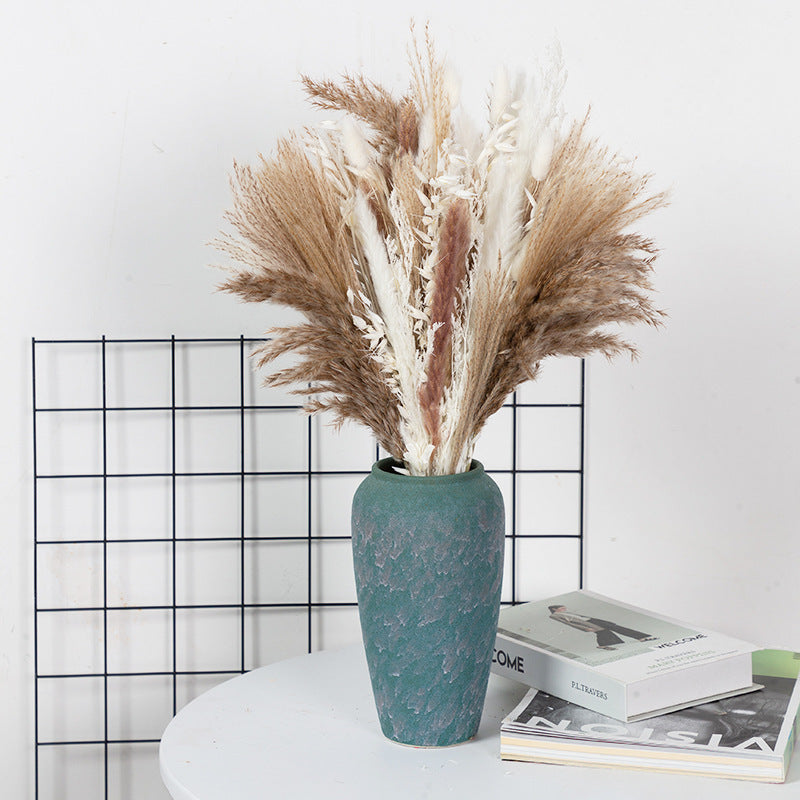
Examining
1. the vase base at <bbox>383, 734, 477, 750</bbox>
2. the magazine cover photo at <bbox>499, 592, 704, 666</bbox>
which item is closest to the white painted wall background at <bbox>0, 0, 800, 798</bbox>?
the magazine cover photo at <bbox>499, 592, 704, 666</bbox>

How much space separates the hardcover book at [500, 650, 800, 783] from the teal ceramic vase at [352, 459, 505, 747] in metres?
0.06

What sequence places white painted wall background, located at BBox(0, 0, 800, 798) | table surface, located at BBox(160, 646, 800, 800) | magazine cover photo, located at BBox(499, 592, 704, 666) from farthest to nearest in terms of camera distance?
white painted wall background, located at BBox(0, 0, 800, 798), magazine cover photo, located at BBox(499, 592, 704, 666), table surface, located at BBox(160, 646, 800, 800)

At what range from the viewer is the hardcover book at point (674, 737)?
0.85 metres

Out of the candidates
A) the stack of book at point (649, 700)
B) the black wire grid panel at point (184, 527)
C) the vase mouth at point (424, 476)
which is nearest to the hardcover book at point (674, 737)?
the stack of book at point (649, 700)

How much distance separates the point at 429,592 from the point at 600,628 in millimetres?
246

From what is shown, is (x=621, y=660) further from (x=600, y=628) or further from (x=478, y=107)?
(x=478, y=107)

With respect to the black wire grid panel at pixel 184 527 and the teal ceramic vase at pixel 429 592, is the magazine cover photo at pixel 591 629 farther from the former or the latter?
the black wire grid panel at pixel 184 527

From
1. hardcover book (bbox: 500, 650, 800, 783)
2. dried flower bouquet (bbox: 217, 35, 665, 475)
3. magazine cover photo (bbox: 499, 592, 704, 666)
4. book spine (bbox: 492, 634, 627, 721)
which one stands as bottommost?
hardcover book (bbox: 500, 650, 800, 783)

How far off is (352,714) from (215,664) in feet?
1.24

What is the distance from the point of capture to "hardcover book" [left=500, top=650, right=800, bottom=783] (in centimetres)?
85

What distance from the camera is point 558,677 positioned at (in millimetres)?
949

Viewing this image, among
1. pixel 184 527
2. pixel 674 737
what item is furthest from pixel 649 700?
pixel 184 527

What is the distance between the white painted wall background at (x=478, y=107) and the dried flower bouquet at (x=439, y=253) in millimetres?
379

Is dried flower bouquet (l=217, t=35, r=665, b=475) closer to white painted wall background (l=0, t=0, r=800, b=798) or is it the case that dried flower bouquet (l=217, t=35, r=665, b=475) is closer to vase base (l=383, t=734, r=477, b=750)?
vase base (l=383, t=734, r=477, b=750)
